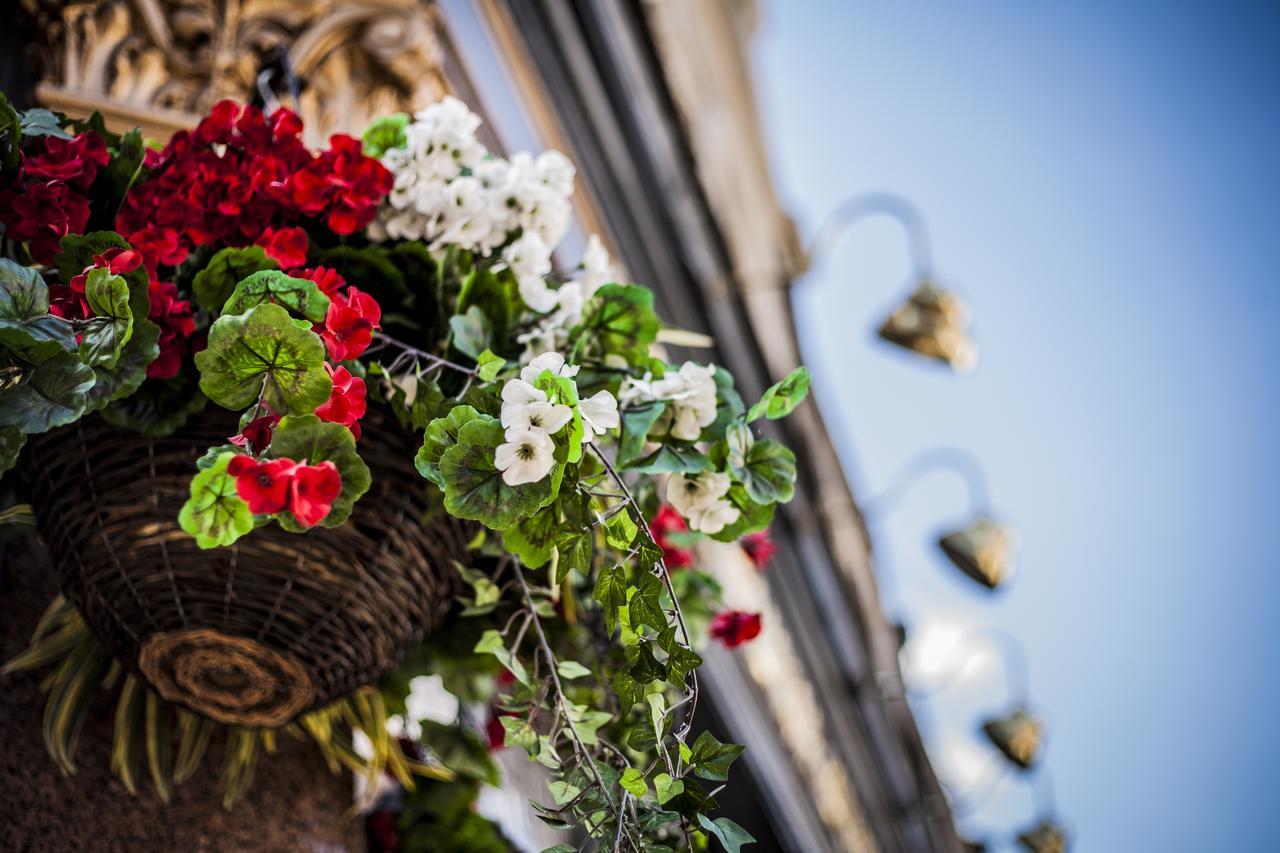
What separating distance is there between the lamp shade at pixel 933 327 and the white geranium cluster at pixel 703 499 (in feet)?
8.39

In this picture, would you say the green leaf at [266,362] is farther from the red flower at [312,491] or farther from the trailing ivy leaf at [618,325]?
the trailing ivy leaf at [618,325]

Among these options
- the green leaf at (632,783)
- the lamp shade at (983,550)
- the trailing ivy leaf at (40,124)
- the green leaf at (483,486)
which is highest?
the trailing ivy leaf at (40,124)

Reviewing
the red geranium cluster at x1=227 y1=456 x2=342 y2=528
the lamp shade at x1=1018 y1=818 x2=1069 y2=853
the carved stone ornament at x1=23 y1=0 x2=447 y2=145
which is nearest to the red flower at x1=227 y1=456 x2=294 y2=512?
the red geranium cluster at x1=227 y1=456 x2=342 y2=528

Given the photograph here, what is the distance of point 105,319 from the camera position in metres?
0.57

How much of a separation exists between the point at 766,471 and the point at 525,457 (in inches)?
8.7

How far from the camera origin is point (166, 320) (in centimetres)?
67

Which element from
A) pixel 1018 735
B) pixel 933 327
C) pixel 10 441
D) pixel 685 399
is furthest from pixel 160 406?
pixel 1018 735

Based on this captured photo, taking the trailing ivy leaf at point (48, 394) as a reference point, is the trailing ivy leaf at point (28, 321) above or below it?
above

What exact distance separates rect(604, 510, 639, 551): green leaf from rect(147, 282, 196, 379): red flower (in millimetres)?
324

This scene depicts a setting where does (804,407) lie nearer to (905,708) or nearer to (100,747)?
(905,708)

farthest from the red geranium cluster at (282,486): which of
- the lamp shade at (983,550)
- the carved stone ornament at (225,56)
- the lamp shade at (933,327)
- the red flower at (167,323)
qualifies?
the lamp shade at (983,550)

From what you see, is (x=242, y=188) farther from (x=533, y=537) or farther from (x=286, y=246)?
(x=533, y=537)

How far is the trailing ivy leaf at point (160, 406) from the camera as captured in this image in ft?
2.26

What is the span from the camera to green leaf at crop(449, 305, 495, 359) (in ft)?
2.41
